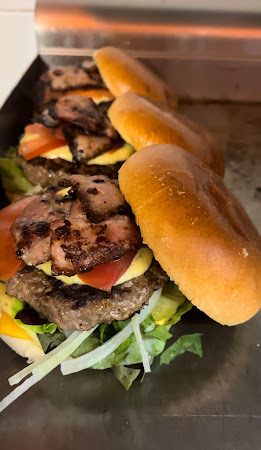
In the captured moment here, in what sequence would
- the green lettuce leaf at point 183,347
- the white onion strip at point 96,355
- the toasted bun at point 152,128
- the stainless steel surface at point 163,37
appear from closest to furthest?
the white onion strip at point 96,355
the green lettuce leaf at point 183,347
the toasted bun at point 152,128
the stainless steel surface at point 163,37

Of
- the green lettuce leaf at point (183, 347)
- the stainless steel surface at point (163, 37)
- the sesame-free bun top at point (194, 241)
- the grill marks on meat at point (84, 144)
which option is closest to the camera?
the sesame-free bun top at point (194, 241)

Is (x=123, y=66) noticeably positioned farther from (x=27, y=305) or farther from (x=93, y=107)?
(x=27, y=305)

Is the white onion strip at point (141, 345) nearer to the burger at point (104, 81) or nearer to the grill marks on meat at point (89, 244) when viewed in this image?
the grill marks on meat at point (89, 244)

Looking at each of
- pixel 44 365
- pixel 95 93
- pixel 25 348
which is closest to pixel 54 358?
pixel 44 365

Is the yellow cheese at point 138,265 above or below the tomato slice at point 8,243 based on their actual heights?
below

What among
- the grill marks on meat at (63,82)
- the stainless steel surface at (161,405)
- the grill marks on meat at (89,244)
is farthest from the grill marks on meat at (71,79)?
the stainless steel surface at (161,405)

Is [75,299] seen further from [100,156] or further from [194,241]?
[100,156]

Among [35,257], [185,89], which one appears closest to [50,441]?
[35,257]
